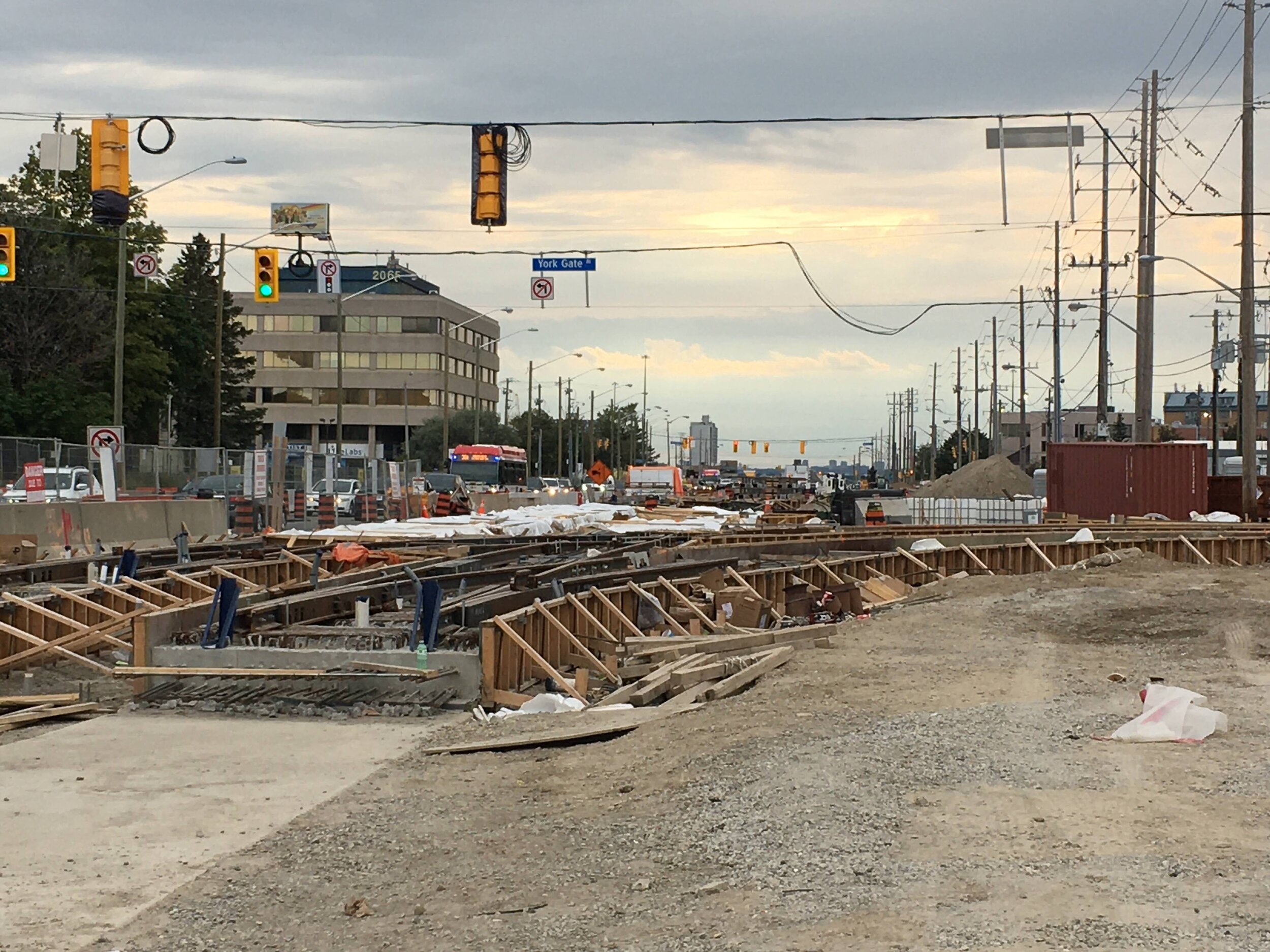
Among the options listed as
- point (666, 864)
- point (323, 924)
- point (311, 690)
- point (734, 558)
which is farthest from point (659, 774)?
point (734, 558)

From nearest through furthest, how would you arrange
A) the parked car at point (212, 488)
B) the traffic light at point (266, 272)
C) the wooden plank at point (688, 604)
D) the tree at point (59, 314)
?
the wooden plank at point (688, 604), the traffic light at point (266, 272), the parked car at point (212, 488), the tree at point (59, 314)

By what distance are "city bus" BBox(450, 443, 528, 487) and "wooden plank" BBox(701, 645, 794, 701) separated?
55.2m

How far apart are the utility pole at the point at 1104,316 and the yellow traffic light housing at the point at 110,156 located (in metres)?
43.9

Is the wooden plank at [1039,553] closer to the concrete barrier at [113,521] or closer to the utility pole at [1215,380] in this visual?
the concrete barrier at [113,521]

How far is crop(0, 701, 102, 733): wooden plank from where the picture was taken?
12.6 m

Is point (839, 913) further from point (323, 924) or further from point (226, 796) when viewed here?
point (226, 796)

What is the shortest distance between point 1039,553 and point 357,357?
115439 mm

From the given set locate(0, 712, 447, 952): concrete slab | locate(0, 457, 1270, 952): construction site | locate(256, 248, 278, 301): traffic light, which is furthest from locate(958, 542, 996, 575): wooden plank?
locate(0, 712, 447, 952): concrete slab

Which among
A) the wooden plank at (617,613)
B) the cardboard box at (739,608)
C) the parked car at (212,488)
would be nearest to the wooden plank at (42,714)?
the wooden plank at (617,613)

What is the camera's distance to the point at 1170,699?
32.7 ft

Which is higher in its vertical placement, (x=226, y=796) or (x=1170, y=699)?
(x=1170, y=699)

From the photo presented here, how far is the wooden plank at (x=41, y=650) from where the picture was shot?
14727 millimetres

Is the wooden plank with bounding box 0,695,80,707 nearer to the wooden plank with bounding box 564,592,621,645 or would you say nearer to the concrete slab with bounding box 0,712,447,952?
the concrete slab with bounding box 0,712,447,952

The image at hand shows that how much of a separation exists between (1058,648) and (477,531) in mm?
20680
